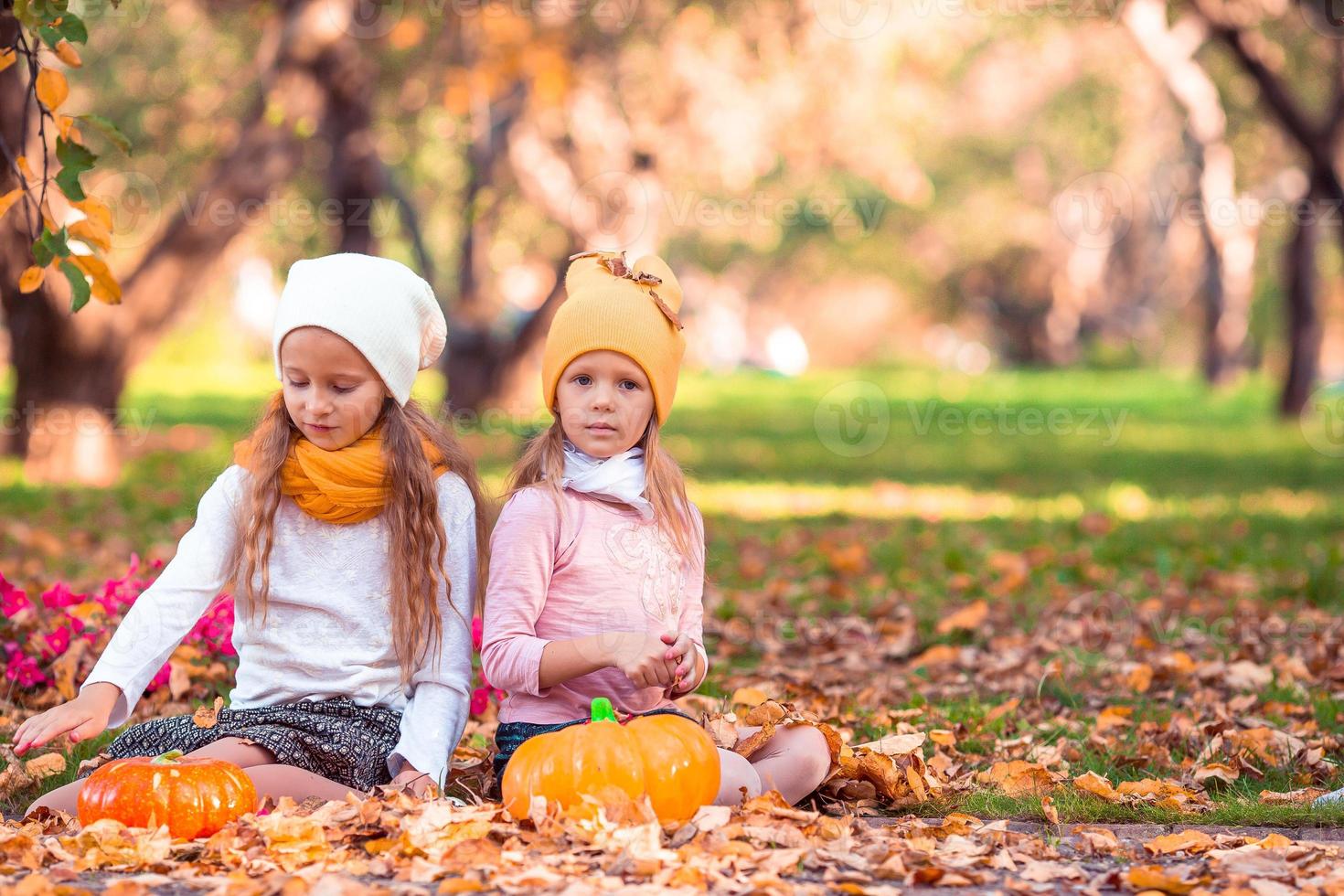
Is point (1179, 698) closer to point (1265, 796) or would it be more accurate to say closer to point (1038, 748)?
point (1038, 748)

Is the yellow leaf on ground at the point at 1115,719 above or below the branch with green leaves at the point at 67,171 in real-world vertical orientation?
below

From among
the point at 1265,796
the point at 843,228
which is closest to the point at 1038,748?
the point at 1265,796

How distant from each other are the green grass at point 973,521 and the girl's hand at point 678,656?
569mm

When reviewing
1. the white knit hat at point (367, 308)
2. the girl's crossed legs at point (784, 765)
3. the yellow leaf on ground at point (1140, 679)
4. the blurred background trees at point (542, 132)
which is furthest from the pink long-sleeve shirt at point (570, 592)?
the blurred background trees at point (542, 132)

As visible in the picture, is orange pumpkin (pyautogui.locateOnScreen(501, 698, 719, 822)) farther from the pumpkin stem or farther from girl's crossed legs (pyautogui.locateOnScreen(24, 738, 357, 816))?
girl's crossed legs (pyautogui.locateOnScreen(24, 738, 357, 816))

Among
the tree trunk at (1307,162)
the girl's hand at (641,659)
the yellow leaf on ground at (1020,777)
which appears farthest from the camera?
the tree trunk at (1307,162)

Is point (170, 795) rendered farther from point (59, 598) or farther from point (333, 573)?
point (59, 598)

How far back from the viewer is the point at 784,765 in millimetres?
3678

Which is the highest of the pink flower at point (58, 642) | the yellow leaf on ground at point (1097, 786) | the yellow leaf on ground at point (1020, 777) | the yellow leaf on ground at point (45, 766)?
the pink flower at point (58, 642)

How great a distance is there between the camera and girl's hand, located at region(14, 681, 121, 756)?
3.24 metres

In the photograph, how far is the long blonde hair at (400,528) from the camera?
3.59m

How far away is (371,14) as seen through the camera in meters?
12.5

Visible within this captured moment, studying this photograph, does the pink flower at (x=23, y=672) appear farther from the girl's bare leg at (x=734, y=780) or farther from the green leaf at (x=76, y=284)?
the girl's bare leg at (x=734, y=780)

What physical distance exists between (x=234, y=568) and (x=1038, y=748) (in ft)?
7.67
